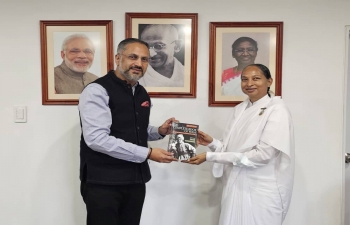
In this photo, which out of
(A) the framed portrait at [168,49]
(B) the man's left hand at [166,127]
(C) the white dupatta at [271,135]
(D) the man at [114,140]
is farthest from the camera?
(A) the framed portrait at [168,49]

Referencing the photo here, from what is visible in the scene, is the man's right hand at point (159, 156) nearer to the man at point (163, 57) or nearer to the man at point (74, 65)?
the man at point (163, 57)

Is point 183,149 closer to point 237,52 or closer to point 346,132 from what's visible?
point 237,52

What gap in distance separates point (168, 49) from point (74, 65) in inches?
26.4

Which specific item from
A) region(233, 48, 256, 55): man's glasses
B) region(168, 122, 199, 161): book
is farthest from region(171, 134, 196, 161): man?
region(233, 48, 256, 55): man's glasses

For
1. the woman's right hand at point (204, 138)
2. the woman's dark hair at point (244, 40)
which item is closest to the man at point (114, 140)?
the woman's right hand at point (204, 138)

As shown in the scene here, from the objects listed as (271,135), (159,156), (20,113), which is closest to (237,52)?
(271,135)

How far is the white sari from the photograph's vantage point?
148cm

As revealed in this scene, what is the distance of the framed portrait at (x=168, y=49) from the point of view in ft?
6.30

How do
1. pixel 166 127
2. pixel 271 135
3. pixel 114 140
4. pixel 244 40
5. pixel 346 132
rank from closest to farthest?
pixel 114 140, pixel 271 135, pixel 166 127, pixel 244 40, pixel 346 132

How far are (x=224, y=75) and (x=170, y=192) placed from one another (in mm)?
934

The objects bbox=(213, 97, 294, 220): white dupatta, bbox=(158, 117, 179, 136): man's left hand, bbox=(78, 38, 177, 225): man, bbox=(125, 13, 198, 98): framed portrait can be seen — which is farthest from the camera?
bbox=(125, 13, 198, 98): framed portrait

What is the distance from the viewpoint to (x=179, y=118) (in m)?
1.99

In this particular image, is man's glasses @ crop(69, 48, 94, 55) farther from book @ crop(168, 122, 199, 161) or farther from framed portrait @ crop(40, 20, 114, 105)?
book @ crop(168, 122, 199, 161)

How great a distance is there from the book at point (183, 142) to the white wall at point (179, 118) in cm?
44
